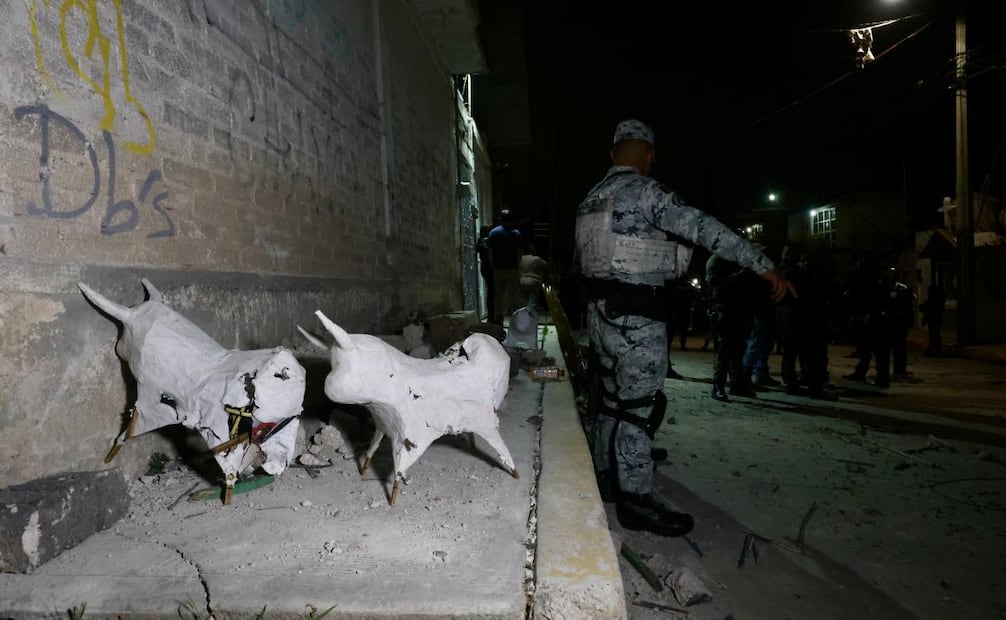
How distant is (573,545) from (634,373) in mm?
1331

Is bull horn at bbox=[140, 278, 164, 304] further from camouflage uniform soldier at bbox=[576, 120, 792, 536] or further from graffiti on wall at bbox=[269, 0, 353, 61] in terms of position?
graffiti on wall at bbox=[269, 0, 353, 61]

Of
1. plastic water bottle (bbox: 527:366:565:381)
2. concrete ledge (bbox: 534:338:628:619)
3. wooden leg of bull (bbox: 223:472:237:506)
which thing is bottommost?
concrete ledge (bbox: 534:338:628:619)

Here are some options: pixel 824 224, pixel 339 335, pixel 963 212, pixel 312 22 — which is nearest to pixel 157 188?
pixel 339 335

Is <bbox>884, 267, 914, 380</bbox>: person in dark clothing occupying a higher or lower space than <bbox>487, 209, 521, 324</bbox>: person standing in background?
lower

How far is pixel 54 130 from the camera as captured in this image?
206 centimetres

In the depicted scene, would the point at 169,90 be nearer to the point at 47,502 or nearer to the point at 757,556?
the point at 47,502

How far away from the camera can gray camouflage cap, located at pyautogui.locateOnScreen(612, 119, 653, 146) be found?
3.12 metres

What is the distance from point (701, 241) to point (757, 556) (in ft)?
5.59

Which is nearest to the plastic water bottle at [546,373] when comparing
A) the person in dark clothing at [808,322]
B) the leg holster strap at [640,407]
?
the leg holster strap at [640,407]

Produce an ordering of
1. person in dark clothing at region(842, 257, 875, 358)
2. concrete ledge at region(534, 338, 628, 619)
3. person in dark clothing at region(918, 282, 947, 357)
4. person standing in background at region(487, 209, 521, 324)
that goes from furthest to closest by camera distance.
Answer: person in dark clothing at region(918, 282, 947, 357), person standing in background at region(487, 209, 521, 324), person in dark clothing at region(842, 257, 875, 358), concrete ledge at region(534, 338, 628, 619)

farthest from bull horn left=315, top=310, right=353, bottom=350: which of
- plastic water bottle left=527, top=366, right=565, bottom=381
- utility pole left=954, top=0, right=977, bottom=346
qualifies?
utility pole left=954, top=0, right=977, bottom=346

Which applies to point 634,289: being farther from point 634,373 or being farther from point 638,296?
point 634,373

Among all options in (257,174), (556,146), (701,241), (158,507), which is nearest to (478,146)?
(556,146)

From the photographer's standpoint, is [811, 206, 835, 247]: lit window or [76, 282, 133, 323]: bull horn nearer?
[76, 282, 133, 323]: bull horn
